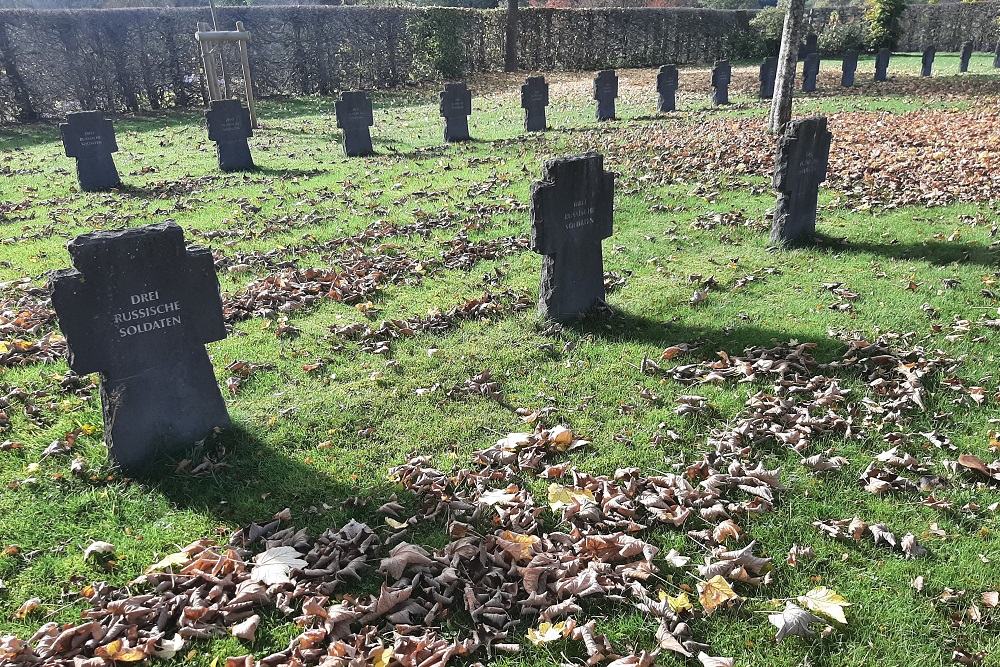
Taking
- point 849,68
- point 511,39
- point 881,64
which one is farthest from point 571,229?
point 511,39

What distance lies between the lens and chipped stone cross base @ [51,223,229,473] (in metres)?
4.16

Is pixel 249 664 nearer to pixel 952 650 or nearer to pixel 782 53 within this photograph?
pixel 952 650

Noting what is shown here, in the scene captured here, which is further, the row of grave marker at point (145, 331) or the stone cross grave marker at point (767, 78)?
the stone cross grave marker at point (767, 78)

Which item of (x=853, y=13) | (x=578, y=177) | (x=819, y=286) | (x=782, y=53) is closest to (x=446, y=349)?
(x=578, y=177)

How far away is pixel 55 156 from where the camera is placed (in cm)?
1705

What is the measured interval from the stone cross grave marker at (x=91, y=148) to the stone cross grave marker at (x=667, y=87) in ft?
49.7

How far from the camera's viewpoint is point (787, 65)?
15008mm

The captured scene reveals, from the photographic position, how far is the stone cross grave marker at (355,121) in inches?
618

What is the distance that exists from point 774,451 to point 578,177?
3.08 meters

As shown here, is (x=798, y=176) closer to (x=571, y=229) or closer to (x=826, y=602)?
(x=571, y=229)

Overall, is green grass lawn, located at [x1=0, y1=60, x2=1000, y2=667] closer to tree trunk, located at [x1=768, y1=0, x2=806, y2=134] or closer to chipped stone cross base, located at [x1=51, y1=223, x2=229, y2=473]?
chipped stone cross base, located at [x1=51, y1=223, x2=229, y2=473]

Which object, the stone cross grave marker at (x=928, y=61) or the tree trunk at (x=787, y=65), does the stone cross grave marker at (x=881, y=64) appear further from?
the tree trunk at (x=787, y=65)

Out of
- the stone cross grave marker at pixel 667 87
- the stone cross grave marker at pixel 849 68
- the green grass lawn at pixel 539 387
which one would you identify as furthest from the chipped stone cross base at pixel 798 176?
the stone cross grave marker at pixel 849 68

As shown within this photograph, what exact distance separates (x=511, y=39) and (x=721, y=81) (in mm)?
15479
